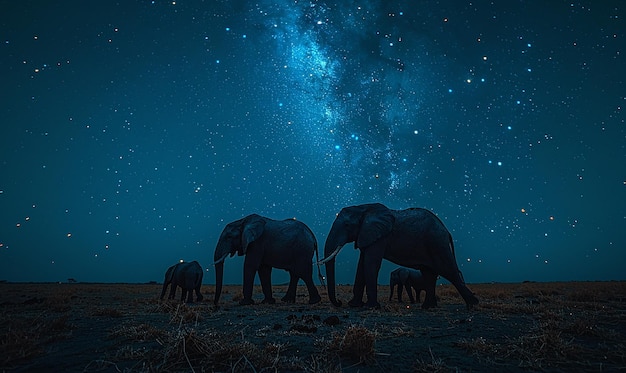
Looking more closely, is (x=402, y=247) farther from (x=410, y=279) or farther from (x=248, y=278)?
(x=248, y=278)

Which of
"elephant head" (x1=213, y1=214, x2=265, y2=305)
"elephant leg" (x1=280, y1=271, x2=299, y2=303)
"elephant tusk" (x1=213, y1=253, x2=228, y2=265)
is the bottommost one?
"elephant leg" (x1=280, y1=271, x2=299, y2=303)

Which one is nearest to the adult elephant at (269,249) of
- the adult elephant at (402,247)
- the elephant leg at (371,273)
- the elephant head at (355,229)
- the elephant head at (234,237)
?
the elephant head at (234,237)

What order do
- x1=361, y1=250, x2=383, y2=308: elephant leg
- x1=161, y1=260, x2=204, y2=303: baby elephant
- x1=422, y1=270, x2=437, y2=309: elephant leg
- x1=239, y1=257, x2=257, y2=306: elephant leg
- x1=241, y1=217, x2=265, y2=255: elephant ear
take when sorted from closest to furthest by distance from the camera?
x1=361, y1=250, x2=383, y2=308: elephant leg < x1=422, y1=270, x2=437, y2=309: elephant leg < x1=239, y1=257, x2=257, y2=306: elephant leg < x1=241, y1=217, x2=265, y2=255: elephant ear < x1=161, y1=260, x2=204, y2=303: baby elephant

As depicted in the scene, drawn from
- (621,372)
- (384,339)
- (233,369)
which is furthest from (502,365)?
(233,369)

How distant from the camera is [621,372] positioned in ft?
11.9

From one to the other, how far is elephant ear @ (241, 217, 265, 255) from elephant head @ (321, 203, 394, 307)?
11.9 ft

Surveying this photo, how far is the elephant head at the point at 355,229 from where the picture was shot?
11.4m

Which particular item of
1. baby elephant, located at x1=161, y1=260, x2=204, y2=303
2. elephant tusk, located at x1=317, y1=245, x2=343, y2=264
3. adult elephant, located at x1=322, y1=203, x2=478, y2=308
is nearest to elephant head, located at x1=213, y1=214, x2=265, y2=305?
baby elephant, located at x1=161, y1=260, x2=204, y2=303

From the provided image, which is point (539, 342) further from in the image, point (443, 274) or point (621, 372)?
point (443, 274)

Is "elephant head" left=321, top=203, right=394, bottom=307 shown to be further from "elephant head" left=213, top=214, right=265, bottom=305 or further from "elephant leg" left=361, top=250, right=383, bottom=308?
"elephant head" left=213, top=214, right=265, bottom=305

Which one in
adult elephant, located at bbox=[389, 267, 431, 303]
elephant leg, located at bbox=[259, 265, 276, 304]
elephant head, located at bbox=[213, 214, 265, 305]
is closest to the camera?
elephant head, located at bbox=[213, 214, 265, 305]

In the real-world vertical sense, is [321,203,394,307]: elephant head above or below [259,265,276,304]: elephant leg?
above

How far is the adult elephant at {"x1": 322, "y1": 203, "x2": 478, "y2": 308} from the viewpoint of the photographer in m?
11.2

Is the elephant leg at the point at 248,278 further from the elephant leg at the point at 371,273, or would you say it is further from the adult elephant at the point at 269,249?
the elephant leg at the point at 371,273
